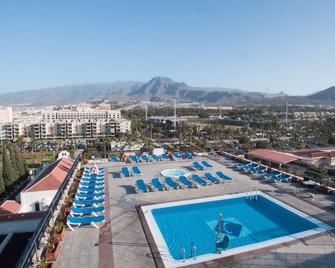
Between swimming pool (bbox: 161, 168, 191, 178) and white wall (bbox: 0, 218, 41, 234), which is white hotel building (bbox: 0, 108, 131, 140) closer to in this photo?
swimming pool (bbox: 161, 168, 191, 178)

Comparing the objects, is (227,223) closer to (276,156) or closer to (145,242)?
(145,242)

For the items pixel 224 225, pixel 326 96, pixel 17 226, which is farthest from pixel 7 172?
pixel 326 96

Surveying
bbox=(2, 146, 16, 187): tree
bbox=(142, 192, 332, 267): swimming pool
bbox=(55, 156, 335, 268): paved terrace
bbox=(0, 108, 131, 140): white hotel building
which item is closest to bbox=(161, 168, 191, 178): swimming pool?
bbox=(55, 156, 335, 268): paved terrace

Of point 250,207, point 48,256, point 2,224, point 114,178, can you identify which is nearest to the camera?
point 48,256

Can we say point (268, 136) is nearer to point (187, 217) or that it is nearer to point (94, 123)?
point (94, 123)

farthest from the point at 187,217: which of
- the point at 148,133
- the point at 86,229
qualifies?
the point at 148,133
